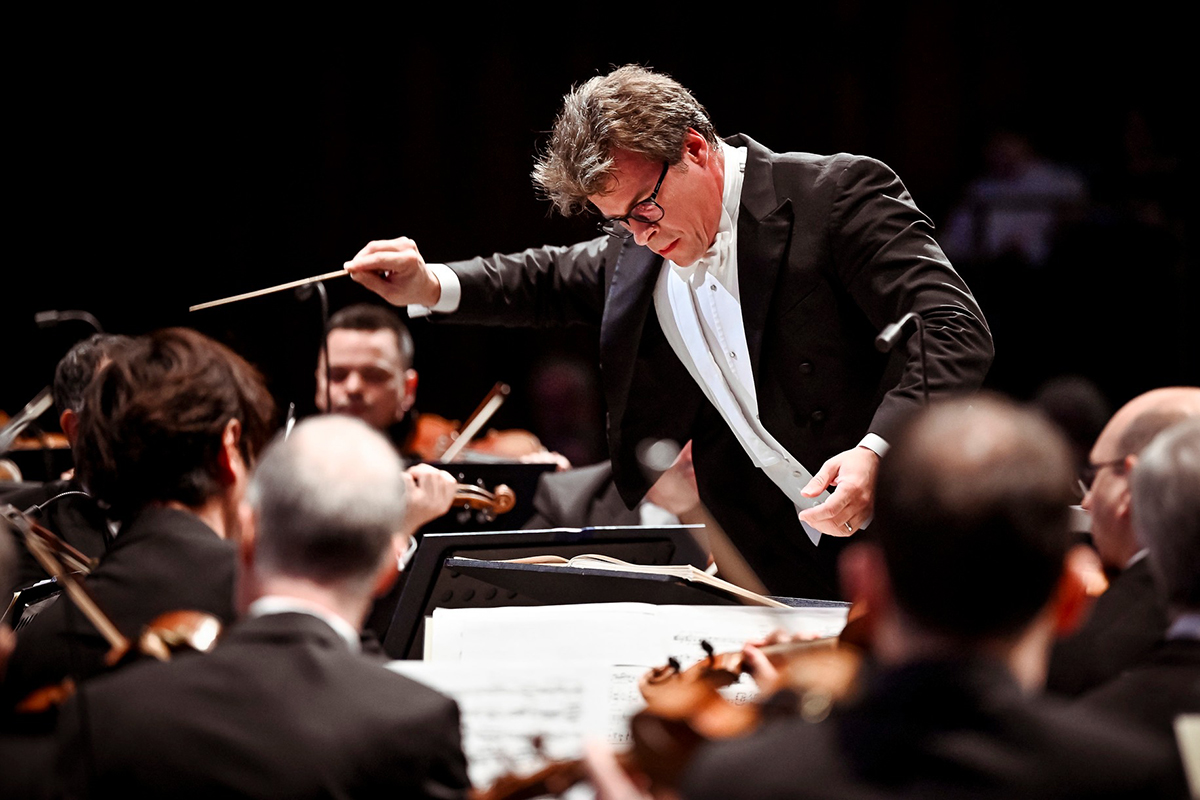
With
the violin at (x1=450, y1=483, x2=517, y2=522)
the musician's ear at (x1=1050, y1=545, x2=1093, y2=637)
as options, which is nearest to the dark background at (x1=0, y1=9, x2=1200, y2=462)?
the violin at (x1=450, y1=483, x2=517, y2=522)

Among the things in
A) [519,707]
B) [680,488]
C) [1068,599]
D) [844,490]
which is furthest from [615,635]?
[680,488]

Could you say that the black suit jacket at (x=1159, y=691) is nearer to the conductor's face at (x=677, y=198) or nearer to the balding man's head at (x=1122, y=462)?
the balding man's head at (x=1122, y=462)

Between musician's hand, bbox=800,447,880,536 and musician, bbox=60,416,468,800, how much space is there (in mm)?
990

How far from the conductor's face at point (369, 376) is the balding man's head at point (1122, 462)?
2.69 metres

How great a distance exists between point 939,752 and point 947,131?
5136 mm

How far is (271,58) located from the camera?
5.54m

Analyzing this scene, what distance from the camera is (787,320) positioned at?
2.66 metres

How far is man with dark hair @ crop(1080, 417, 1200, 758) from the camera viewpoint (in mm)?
1253

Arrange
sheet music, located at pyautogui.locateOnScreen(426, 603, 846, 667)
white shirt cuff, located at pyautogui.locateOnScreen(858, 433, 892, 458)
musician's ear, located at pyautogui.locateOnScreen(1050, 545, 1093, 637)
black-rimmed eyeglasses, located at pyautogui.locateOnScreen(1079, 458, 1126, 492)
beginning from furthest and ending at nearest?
white shirt cuff, located at pyautogui.locateOnScreen(858, 433, 892, 458) → black-rimmed eyeglasses, located at pyautogui.locateOnScreen(1079, 458, 1126, 492) → sheet music, located at pyautogui.locateOnScreen(426, 603, 846, 667) → musician's ear, located at pyautogui.locateOnScreen(1050, 545, 1093, 637)

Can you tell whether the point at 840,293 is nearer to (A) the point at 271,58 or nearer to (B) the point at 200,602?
(B) the point at 200,602

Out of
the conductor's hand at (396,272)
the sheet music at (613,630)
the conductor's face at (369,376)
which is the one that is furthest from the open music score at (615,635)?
the conductor's face at (369,376)

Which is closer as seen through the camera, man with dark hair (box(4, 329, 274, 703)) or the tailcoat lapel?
man with dark hair (box(4, 329, 274, 703))

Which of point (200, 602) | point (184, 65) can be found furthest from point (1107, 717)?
point (184, 65)

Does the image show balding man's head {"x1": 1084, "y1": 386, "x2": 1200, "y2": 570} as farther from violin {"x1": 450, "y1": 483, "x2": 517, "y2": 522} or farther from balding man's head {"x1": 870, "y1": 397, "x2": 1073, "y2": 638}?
violin {"x1": 450, "y1": 483, "x2": 517, "y2": 522}
